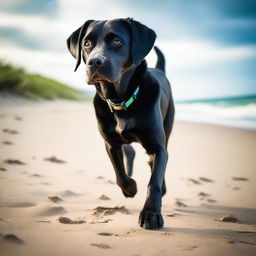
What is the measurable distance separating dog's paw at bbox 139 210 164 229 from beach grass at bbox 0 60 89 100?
10648mm

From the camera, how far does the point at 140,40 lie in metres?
3.24

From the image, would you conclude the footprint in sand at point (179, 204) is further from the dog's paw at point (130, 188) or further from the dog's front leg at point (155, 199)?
the dog's front leg at point (155, 199)

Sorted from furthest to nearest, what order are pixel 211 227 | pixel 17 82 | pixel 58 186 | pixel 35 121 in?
pixel 17 82
pixel 35 121
pixel 58 186
pixel 211 227

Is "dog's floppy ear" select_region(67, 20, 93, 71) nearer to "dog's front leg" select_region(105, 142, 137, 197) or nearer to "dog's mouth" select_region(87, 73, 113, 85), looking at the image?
"dog's mouth" select_region(87, 73, 113, 85)

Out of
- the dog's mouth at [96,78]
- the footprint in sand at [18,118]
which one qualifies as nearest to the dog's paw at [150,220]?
the dog's mouth at [96,78]

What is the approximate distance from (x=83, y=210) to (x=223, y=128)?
7100mm

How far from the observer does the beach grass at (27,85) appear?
13.0 m

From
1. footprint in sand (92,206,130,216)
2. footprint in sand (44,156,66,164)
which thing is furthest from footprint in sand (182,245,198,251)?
footprint in sand (44,156,66,164)

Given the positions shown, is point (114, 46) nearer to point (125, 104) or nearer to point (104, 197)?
point (125, 104)

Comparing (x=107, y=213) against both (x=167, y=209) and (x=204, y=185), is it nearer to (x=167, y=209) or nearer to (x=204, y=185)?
(x=167, y=209)

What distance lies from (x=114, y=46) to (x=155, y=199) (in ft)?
4.24

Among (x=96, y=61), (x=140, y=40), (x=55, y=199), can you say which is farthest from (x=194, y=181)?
(x=96, y=61)

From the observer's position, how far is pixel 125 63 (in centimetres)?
321

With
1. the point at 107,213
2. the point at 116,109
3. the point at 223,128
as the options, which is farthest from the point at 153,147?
the point at 223,128
